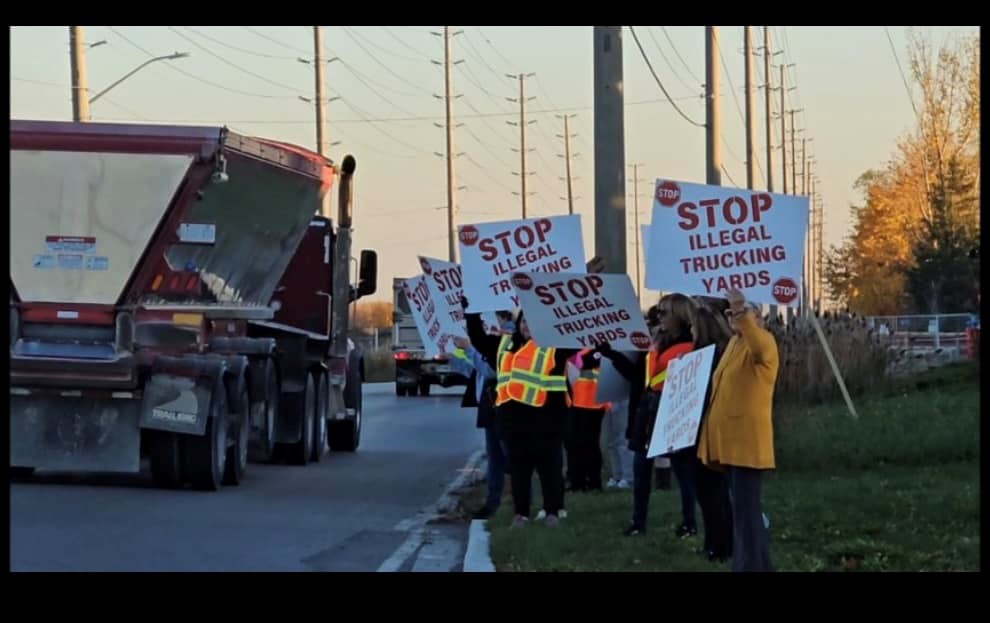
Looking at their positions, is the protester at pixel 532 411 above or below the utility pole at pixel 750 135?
below

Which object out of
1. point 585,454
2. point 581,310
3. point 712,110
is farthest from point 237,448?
point 712,110

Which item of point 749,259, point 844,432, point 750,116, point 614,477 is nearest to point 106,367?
point 614,477

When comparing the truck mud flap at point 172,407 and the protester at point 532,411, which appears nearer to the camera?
the protester at point 532,411

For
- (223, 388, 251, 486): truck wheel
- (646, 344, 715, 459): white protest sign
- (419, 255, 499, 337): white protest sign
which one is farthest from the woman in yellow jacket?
(223, 388, 251, 486): truck wheel

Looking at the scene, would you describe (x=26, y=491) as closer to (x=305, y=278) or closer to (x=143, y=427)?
(x=143, y=427)

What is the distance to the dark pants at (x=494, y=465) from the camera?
13317mm

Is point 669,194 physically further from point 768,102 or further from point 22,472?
point 768,102

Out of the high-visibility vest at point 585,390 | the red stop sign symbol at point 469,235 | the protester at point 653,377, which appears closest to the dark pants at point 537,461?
the protester at point 653,377

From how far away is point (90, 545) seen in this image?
11320 mm

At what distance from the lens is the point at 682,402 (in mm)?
9500

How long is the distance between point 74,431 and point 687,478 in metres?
6.20

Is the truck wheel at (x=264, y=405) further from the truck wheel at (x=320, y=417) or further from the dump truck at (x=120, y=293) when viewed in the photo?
the dump truck at (x=120, y=293)

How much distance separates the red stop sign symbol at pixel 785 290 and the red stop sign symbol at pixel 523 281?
1768mm
